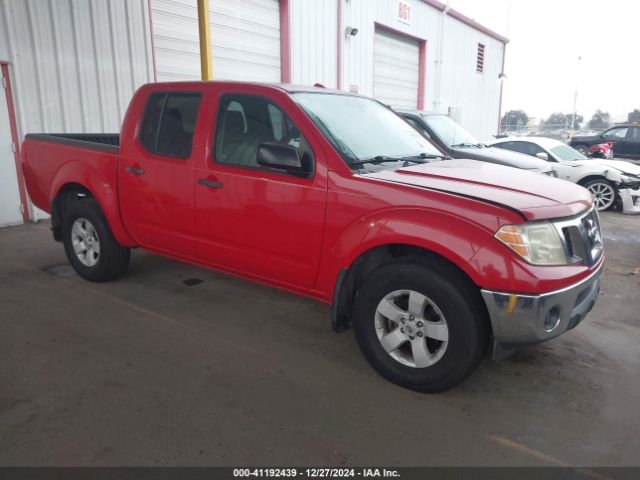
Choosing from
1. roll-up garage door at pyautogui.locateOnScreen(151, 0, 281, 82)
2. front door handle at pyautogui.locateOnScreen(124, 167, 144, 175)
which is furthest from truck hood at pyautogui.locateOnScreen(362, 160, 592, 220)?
roll-up garage door at pyautogui.locateOnScreen(151, 0, 281, 82)

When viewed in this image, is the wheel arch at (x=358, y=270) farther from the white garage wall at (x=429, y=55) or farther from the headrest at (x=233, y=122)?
the white garage wall at (x=429, y=55)

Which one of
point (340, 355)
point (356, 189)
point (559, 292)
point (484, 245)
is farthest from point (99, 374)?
point (559, 292)

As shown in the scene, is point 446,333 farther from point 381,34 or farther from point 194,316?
point 381,34

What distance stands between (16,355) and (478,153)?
6.28 metres

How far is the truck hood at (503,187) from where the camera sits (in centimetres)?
284

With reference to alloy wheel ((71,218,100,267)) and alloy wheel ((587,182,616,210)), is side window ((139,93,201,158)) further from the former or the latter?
alloy wheel ((587,182,616,210))

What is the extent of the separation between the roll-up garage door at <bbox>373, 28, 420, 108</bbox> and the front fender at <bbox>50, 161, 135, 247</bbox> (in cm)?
1179

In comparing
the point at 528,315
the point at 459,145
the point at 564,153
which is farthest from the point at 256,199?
the point at 564,153

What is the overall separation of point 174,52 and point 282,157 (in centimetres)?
736

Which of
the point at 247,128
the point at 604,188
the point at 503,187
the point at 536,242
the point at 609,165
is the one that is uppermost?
the point at 247,128

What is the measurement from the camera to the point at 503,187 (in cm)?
Answer: 312

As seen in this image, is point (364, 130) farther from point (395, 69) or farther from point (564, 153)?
point (395, 69)

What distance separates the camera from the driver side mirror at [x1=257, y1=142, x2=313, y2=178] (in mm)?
3273

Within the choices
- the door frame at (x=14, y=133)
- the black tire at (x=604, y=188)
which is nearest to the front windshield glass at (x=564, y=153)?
the black tire at (x=604, y=188)
